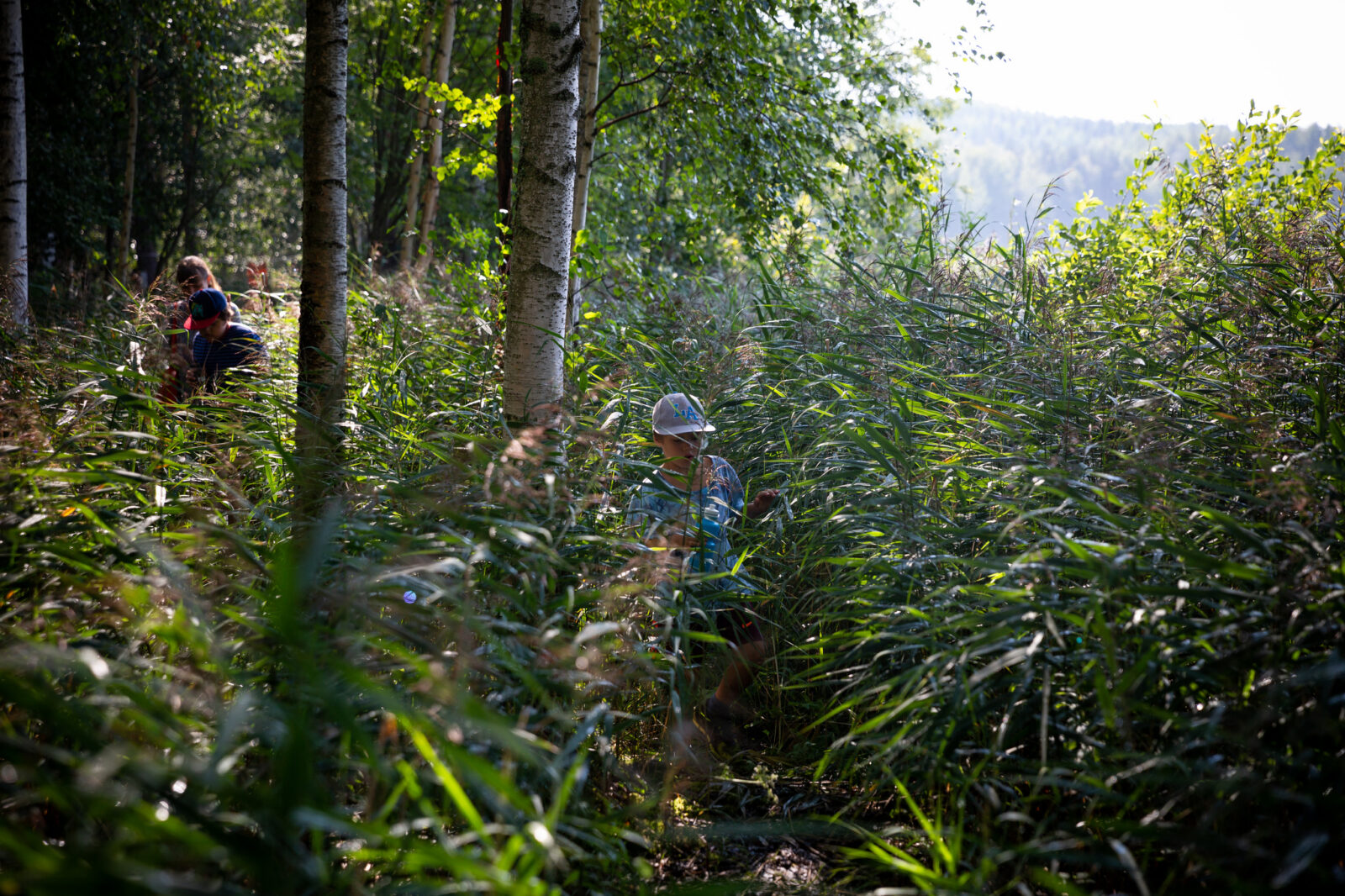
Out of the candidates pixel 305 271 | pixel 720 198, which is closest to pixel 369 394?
pixel 305 271

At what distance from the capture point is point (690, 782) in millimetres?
2645

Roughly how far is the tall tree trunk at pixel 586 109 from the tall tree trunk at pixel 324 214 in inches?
63.9

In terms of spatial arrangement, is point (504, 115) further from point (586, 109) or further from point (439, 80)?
point (439, 80)

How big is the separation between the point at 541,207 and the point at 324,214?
4.26 feet

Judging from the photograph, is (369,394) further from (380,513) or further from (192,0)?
(192,0)

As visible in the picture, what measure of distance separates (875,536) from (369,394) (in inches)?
108

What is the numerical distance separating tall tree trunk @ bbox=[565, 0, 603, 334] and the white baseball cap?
181 cm

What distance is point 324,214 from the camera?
12.5 feet

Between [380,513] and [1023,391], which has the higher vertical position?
[1023,391]

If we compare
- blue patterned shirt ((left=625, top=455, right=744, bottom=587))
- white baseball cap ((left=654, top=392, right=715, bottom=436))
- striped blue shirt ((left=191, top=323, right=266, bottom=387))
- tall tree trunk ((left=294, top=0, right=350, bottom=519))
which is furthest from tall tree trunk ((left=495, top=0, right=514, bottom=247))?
blue patterned shirt ((left=625, top=455, right=744, bottom=587))

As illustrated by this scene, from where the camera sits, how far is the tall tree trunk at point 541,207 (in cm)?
328

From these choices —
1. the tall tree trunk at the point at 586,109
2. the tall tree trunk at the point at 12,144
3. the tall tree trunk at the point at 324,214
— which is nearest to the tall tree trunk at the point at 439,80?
the tall tree trunk at the point at 586,109

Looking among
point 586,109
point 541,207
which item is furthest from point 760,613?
point 586,109

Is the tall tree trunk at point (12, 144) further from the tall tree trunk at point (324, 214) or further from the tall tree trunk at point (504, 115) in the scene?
the tall tree trunk at point (324, 214)
